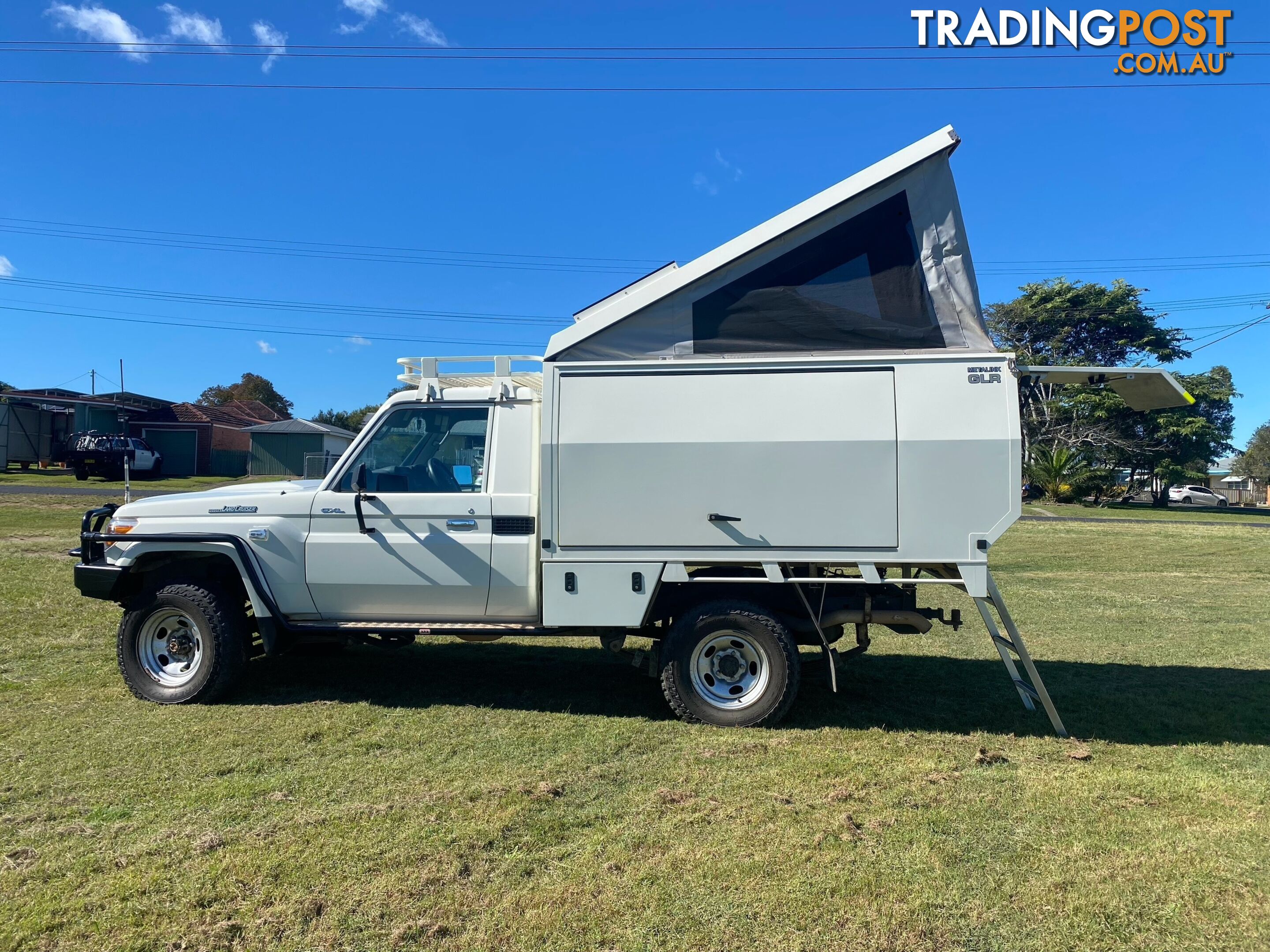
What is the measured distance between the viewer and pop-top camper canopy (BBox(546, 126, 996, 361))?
5.35 m

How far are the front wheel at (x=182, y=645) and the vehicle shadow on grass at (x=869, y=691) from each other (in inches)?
11.8

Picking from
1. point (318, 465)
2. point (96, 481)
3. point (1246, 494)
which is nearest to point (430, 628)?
point (318, 465)

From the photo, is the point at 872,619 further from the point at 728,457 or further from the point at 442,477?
the point at 442,477

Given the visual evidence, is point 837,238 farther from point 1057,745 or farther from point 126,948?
point 126,948

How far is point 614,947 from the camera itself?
3043 mm

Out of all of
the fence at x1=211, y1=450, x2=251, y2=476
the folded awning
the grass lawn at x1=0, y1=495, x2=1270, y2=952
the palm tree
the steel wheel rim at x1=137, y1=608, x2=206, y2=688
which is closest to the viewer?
the grass lawn at x1=0, y1=495, x2=1270, y2=952

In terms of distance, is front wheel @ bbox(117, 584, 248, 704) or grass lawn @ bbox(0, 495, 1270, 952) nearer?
grass lawn @ bbox(0, 495, 1270, 952)

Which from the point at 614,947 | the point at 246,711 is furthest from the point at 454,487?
the point at 614,947

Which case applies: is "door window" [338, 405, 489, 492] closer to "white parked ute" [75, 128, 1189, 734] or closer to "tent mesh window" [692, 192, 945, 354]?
"white parked ute" [75, 128, 1189, 734]

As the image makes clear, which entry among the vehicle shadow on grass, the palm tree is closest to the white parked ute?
the vehicle shadow on grass

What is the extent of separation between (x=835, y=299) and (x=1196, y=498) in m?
54.0

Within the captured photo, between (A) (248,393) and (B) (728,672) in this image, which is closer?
(B) (728,672)

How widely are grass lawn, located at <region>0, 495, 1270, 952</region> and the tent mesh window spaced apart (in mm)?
2581

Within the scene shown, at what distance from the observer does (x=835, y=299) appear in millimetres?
5445
